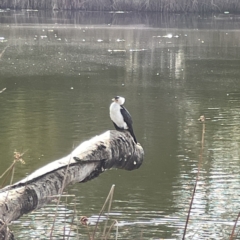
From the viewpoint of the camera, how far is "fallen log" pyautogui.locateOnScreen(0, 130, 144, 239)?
8.24 ft

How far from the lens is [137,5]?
42.2m

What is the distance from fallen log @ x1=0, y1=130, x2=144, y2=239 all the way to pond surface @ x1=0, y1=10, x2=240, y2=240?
0.15 meters

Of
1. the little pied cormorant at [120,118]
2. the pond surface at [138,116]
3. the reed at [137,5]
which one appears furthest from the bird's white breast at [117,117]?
the reed at [137,5]

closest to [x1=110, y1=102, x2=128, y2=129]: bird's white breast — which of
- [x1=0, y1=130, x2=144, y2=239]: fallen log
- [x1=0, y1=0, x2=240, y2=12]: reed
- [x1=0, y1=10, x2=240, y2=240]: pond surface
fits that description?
[x1=0, y1=10, x2=240, y2=240]: pond surface

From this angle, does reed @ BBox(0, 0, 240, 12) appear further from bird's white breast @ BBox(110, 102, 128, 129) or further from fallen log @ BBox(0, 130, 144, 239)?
fallen log @ BBox(0, 130, 144, 239)

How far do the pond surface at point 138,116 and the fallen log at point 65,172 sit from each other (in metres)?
0.15

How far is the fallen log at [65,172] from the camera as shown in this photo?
251 cm

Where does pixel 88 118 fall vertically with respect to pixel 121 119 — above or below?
below

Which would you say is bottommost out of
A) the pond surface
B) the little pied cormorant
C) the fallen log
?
the pond surface

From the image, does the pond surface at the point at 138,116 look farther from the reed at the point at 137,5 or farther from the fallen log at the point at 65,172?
the reed at the point at 137,5

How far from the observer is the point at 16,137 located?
11719mm

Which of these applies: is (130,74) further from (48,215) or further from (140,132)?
(48,215)

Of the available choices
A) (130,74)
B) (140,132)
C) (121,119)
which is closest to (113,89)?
(130,74)

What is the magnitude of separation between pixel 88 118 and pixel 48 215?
630 cm
